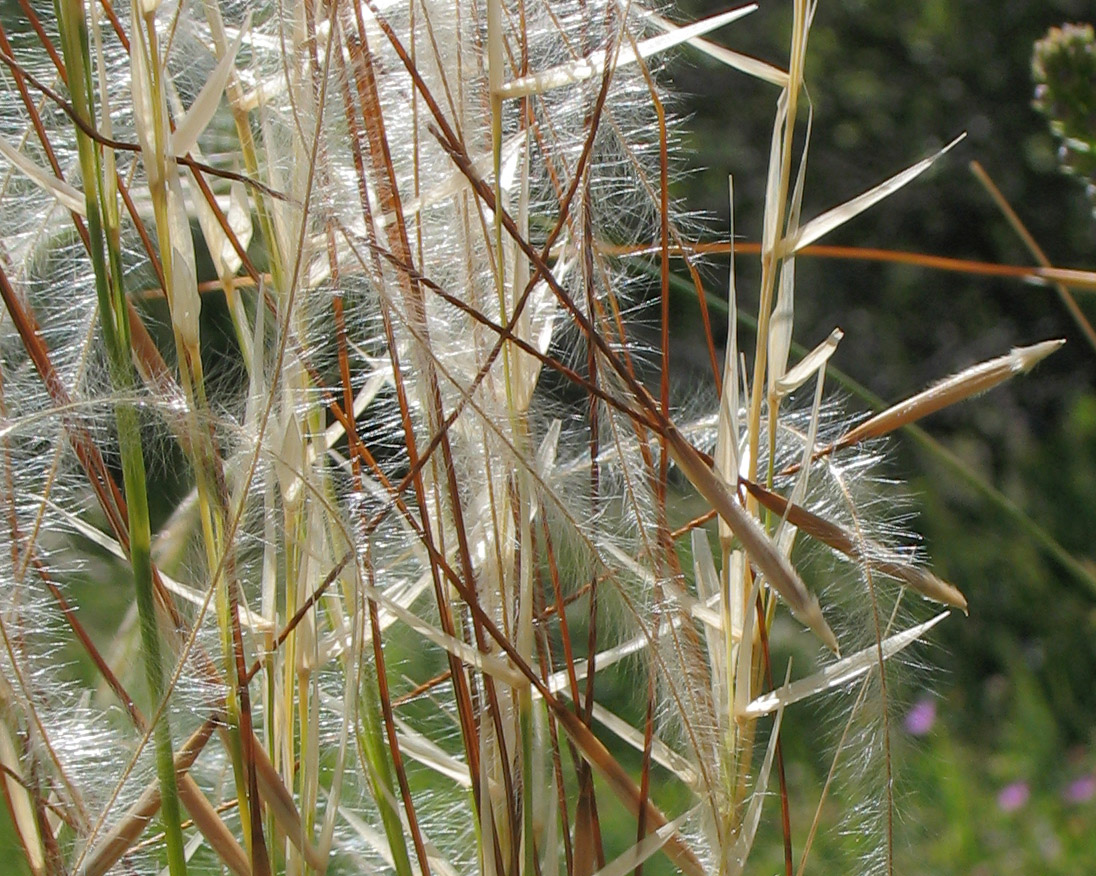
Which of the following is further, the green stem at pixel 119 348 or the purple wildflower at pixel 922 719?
the purple wildflower at pixel 922 719

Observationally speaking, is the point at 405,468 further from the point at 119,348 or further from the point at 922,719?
the point at 922,719

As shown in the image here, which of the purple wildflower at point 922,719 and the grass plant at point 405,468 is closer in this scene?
the grass plant at point 405,468

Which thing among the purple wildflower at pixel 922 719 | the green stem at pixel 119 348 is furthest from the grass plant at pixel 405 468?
the purple wildflower at pixel 922 719

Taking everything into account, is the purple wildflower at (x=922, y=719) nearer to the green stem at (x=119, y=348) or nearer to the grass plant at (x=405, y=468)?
the grass plant at (x=405, y=468)

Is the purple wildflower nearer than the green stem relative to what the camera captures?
No

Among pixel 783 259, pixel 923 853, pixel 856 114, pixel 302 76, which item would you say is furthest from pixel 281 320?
pixel 856 114

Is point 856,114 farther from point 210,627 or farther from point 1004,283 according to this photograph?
point 210,627

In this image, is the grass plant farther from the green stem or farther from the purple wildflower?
the purple wildflower

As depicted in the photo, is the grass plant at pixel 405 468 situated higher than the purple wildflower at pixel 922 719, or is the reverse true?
the grass plant at pixel 405 468

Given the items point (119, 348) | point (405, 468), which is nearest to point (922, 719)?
point (405, 468)

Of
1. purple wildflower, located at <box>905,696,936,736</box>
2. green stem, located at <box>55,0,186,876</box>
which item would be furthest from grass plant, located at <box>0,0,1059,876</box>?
purple wildflower, located at <box>905,696,936,736</box>
